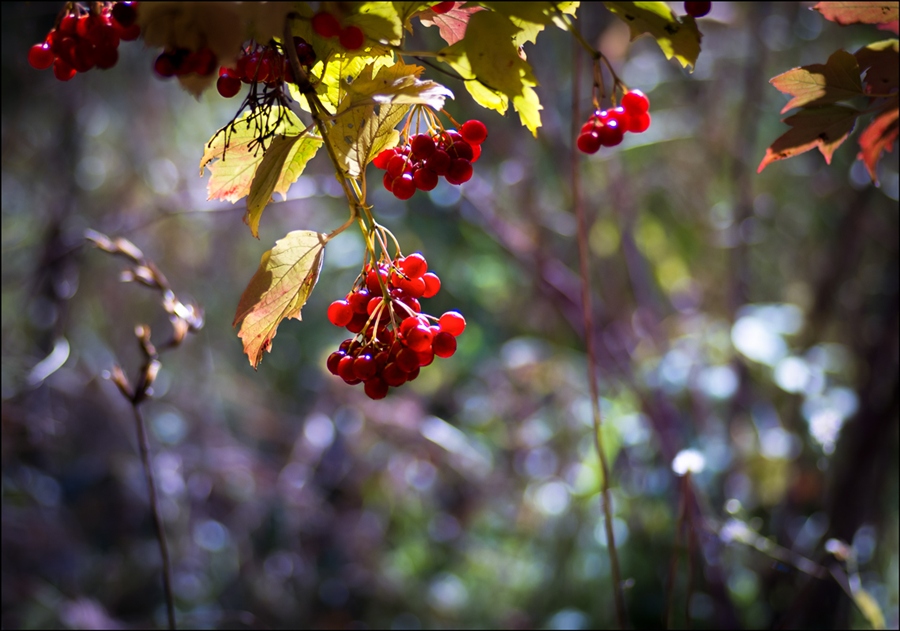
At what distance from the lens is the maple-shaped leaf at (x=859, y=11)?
0.53 m

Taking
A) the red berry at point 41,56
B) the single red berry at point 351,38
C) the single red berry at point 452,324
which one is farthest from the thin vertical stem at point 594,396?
the red berry at point 41,56

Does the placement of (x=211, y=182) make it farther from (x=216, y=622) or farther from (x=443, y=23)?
(x=216, y=622)

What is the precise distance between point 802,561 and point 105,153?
2569 millimetres

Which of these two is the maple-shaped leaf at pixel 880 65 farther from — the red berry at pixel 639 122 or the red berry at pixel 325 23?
the red berry at pixel 325 23

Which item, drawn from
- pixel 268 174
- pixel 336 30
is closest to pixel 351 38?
pixel 336 30

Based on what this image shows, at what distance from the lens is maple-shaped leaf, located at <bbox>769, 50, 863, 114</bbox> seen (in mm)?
539

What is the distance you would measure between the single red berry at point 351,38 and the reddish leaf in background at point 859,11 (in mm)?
366

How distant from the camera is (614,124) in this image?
1.89 feet

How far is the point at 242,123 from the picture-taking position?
0.57m

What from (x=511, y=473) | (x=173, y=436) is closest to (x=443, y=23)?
(x=511, y=473)

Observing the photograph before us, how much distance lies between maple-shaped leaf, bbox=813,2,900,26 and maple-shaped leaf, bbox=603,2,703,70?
0.45ft

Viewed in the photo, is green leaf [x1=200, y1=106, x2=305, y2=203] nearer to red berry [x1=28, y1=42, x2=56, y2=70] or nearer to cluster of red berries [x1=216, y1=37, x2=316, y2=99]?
cluster of red berries [x1=216, y1=37, x2=316, y2=99]

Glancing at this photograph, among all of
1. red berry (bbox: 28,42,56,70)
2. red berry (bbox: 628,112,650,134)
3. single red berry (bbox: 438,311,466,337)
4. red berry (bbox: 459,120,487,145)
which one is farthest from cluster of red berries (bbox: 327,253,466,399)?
red berry (bbox: 28,42,56,70)

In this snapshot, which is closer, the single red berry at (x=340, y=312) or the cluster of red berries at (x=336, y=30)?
the cluster of red berries at (x=336, y=30)
